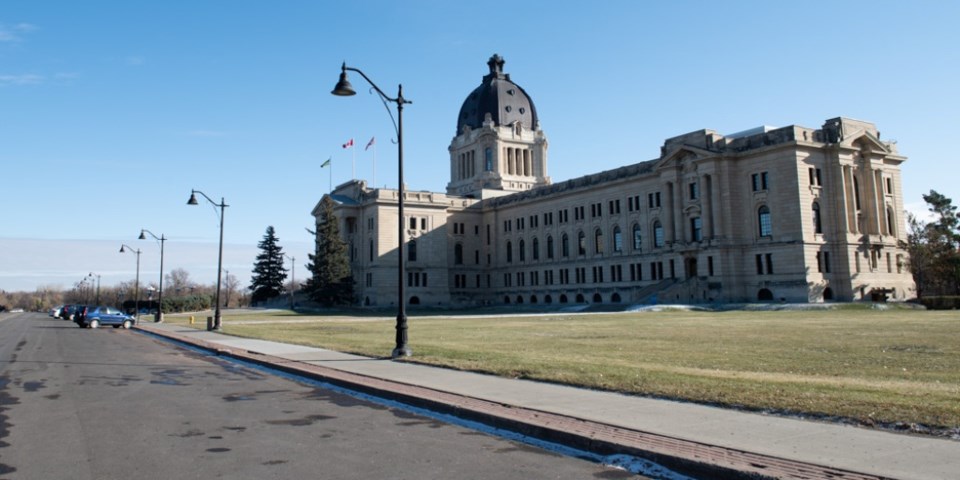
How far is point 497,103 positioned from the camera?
394 feet

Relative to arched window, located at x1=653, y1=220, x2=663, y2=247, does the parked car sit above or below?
below

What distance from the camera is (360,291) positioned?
342 ft

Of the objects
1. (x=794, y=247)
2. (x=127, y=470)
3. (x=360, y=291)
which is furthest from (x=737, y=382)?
(x=360, y=291)

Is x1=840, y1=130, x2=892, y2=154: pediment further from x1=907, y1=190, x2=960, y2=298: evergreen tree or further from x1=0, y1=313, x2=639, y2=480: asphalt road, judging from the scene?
x1=0, y1=313, x2=639, y2=480: asphalt road

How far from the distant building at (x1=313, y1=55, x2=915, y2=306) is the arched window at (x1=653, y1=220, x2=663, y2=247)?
195mm

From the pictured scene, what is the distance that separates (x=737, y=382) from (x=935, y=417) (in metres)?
4.23

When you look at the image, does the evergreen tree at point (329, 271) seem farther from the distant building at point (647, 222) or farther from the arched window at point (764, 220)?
the arched window at point (764, 220)

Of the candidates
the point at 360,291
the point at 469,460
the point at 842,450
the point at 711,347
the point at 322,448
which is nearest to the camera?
the point at 842,450

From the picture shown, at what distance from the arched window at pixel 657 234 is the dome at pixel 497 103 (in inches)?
1682

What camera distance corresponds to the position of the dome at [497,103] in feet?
395

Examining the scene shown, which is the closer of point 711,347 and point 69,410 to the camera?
point 69,410

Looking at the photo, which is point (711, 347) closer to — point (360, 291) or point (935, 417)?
point (935, 417)

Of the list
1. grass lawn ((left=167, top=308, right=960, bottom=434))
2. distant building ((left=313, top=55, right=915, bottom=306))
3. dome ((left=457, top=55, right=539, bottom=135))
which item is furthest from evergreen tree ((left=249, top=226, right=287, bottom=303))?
grass lawn ((left=167, top=308, right=960, bottom=434))

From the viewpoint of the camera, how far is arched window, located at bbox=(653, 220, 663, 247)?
83.8 metres
